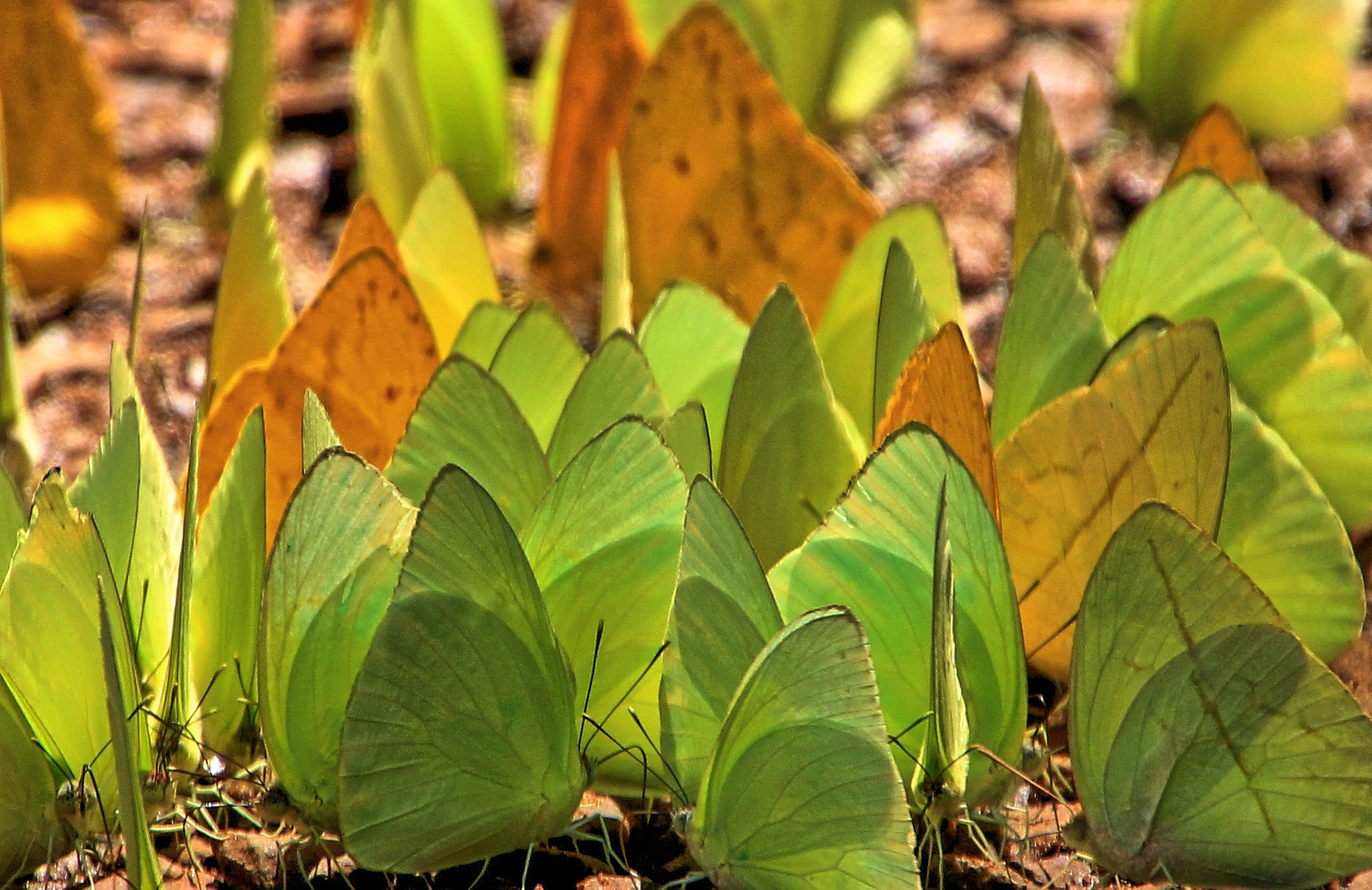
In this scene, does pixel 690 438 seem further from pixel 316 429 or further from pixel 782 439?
pixel 316 429

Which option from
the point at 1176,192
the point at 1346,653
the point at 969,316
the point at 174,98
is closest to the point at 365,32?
the point at 174,98

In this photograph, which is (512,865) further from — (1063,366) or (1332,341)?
(1332,341)

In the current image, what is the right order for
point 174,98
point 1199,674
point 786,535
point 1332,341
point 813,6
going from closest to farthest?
point 1199,674 → point 786,535 → point 1332,341 → point 813,6 → point 174,98

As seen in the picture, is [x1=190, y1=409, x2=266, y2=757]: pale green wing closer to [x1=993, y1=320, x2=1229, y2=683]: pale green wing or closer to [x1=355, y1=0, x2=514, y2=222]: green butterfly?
[x1=993, y1=320, x2=1229, y2=683]: pale green wing

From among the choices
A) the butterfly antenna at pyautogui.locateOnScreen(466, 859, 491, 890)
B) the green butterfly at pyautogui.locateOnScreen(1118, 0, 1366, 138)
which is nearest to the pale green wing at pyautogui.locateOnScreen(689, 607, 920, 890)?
the butterfly antenna at pyautogui.locateOnScreen(466, 859, 491, 890)

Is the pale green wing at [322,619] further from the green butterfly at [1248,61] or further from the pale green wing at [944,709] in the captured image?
the green butterfly at [1248,61]
